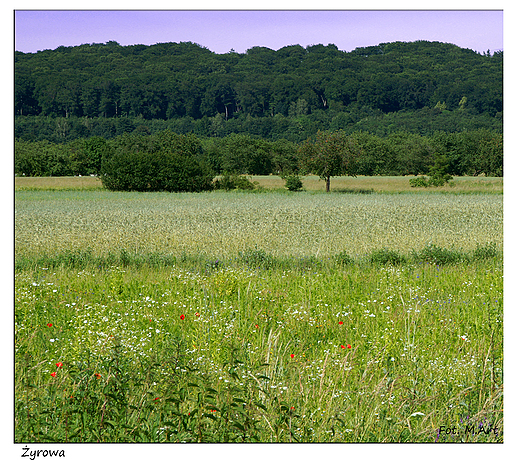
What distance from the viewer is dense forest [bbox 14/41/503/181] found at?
77.5 meters

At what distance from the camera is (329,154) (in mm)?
58906

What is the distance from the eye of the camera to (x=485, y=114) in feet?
204

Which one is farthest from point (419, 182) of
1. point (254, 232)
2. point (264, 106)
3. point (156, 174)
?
point (264, 106)

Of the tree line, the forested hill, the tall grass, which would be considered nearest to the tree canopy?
the forested hill

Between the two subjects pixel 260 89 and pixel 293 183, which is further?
pixel 260 89

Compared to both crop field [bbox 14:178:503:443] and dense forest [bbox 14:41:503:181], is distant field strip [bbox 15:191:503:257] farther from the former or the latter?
dense forest [bbox 14:41:503:181]

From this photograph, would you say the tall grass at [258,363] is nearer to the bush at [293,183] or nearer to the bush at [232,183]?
the bush at [293,183]

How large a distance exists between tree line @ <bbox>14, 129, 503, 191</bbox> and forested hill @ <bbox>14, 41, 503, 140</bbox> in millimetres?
4964

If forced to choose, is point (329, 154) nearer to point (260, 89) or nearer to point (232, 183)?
point (232, 183)

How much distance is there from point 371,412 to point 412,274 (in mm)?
6914

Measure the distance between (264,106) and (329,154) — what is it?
96.3 metres

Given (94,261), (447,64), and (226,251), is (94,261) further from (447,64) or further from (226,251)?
(447,64)

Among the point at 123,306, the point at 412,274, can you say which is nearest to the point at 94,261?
the point at 123,306

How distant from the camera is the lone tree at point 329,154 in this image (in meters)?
58.9
